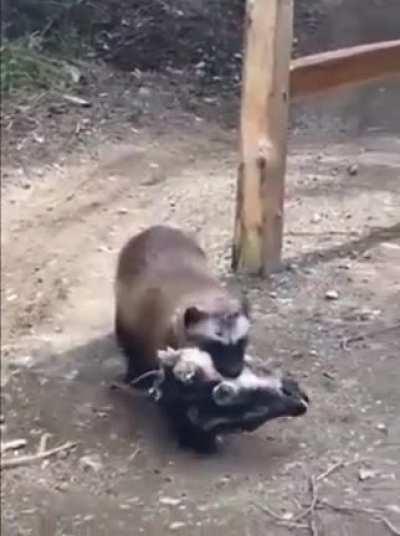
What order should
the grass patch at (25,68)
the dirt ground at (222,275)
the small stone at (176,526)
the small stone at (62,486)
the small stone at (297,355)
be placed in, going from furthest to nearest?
1. the small stone at (297,355)
2. the small stone at (176,526)
3. the small stone at (62,486)
4. the dirt ground at (222,275)
5. the grass patch at (25,68)

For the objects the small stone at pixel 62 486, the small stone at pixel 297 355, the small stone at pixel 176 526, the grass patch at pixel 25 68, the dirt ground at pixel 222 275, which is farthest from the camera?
the small stone at pixel 297 355

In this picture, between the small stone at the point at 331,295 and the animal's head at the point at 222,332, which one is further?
the small stone at the point at 331,295

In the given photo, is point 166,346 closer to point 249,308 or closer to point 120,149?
point 249,308

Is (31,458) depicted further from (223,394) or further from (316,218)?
(316,218)

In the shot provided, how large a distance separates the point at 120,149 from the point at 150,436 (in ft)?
0.80

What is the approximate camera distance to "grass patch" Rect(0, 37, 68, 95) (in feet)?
2.18

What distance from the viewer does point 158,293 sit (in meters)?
1.10

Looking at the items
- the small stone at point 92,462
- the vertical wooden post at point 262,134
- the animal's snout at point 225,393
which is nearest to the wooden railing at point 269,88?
the vertical wooden post at point 262,134

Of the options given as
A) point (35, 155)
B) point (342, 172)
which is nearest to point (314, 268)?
point (342, 172)

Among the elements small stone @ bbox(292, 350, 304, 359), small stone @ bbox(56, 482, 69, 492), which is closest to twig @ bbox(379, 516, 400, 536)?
small stone @ bbox(292, 350, 304, 359)

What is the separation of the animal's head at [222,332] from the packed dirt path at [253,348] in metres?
0.05

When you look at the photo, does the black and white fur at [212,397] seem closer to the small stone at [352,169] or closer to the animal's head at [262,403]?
the animal's head at [262,403]

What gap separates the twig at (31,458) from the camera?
77cm

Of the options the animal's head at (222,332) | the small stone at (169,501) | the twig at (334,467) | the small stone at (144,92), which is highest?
the small stone at (144,92)
